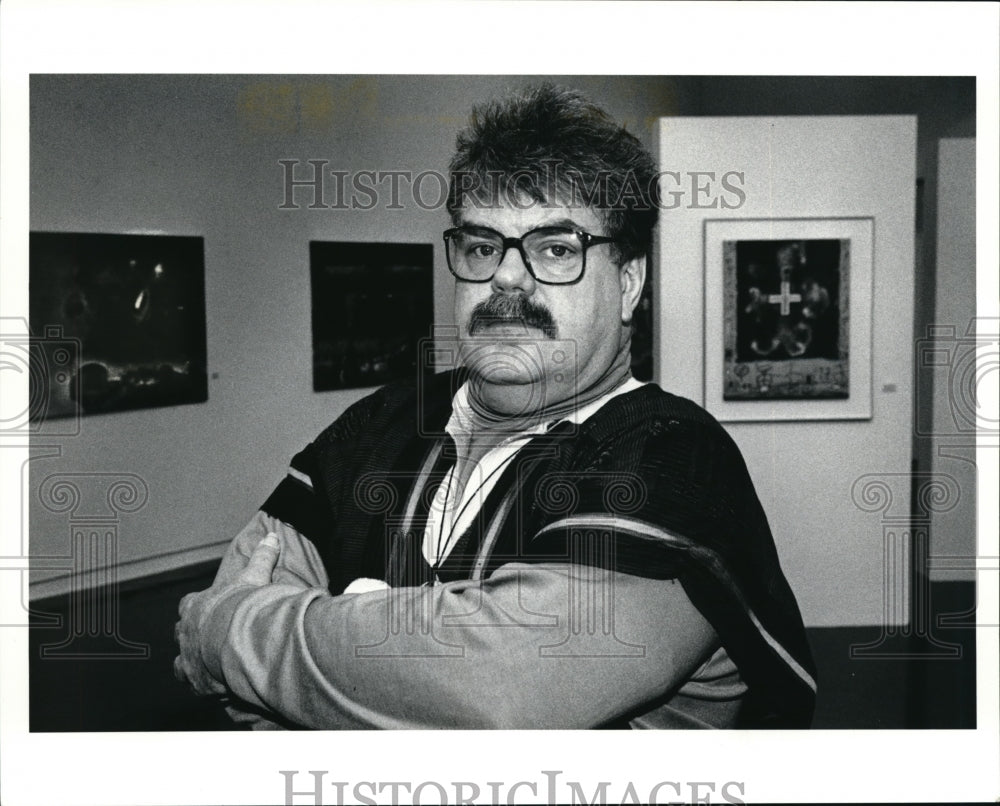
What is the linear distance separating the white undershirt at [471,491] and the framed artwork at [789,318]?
32 cm

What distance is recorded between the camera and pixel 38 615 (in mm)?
3057

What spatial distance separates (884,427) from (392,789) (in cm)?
172

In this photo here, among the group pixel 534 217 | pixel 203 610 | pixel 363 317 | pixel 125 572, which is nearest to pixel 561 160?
pixel 534 217

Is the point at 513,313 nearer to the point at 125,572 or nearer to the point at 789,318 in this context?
the point at 789,318

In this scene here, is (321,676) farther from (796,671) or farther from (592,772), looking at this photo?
(796,671)

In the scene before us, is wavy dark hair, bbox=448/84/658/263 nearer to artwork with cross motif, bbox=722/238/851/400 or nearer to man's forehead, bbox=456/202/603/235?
man's forehead, bbox=456/202/603/235

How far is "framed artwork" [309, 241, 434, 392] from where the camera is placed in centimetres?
297

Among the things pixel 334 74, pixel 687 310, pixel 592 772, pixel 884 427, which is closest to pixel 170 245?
pixel 334 74

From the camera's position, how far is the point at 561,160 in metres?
2.89

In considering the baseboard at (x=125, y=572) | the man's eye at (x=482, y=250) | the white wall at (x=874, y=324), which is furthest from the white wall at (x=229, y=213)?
the white wall at (x=874, y=324)

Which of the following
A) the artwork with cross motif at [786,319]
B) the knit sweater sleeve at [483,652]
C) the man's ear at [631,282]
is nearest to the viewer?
the knit sweater sleeve at [483,652]

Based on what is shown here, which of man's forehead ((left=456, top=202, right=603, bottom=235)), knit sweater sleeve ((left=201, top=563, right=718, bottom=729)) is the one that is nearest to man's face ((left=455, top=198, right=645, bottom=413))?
man's forehead ((left=456, top=202, right=603, bottom=235))

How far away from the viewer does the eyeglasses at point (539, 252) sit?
2.87 meters

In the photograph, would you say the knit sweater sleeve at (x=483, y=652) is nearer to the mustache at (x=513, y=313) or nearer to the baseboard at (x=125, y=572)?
the baseboard at (x=125, y=572)
